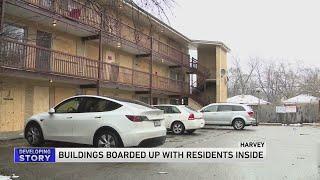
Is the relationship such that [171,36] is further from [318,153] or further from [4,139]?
[318,153]

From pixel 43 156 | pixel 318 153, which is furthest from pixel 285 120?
pixel 43 156

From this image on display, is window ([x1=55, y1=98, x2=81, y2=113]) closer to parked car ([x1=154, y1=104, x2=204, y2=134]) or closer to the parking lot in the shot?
the parking lot

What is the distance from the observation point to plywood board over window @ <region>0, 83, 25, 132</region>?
15766 mm

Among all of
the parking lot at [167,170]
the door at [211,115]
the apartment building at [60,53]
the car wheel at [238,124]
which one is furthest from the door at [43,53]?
the car wheel at [238,124]

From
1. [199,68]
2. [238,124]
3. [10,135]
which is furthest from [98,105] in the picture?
[199,68]

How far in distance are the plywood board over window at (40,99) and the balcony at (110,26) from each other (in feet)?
11.1

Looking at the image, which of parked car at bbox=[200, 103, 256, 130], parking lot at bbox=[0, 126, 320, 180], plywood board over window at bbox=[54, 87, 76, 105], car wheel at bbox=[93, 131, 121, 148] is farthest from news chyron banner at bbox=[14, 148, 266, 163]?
parked car at bbox=[200, 103, 256, 130]

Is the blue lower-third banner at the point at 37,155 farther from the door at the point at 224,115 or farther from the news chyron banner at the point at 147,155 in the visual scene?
the door at the point at 224,115

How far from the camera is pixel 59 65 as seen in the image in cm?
1717

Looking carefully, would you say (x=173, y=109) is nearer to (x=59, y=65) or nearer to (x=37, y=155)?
(x=59, y=65)

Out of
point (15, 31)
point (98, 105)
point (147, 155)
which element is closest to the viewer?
point (147, 155)

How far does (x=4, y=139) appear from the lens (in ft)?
47.9

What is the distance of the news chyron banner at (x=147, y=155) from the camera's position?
7.74 meters

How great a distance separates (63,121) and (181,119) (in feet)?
27.4
